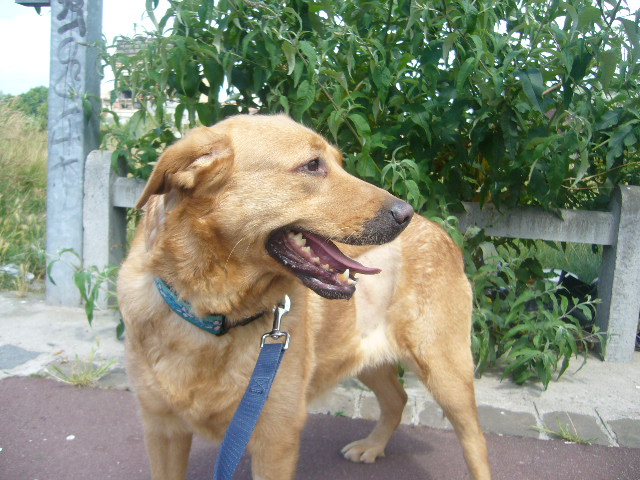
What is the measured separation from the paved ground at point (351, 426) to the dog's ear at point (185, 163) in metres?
1.66

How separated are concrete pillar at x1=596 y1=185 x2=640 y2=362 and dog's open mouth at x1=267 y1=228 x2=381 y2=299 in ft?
9.22

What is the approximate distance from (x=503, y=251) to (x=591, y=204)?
28.8 inches

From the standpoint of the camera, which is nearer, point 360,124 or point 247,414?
point 247,414

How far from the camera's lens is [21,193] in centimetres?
789

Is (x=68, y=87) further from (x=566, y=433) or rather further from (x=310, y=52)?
(x=566, y=433)

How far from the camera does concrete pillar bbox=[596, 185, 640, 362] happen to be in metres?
4.18

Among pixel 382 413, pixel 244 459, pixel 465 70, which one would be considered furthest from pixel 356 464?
pixel 465 70

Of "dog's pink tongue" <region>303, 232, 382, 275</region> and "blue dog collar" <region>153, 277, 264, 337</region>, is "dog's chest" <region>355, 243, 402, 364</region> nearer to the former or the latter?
"dog's pink tongue" <region>303, 232, 382, 275</region>

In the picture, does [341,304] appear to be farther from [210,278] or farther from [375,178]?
[375,178]

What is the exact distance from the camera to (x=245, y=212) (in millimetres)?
2016

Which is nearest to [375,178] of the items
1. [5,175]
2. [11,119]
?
[5,175]

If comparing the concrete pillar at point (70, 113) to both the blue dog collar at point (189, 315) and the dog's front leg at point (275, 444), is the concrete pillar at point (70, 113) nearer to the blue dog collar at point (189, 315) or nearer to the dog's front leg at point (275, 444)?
the blue dog collar at point (189, 315)

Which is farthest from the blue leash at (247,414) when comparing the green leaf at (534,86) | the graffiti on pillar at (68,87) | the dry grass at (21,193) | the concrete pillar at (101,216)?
the dry grass at (21,193)

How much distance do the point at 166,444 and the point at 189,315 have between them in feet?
2.16
